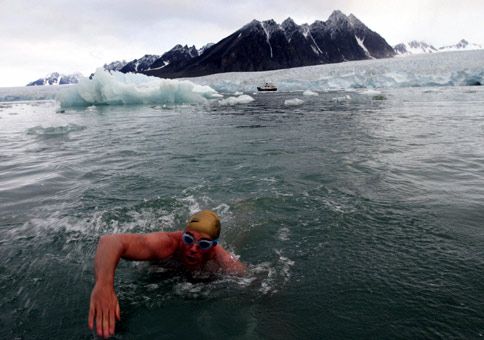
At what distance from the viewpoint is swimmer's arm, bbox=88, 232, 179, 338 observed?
238 cm

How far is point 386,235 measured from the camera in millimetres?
4234

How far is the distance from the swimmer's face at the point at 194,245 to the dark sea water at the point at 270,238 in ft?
0.78

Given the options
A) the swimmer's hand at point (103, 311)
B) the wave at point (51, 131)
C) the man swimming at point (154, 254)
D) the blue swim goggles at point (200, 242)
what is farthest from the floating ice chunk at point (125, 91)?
the swimmer's hand at point (103, 311)

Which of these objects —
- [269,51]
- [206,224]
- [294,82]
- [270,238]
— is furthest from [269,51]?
[206,224]

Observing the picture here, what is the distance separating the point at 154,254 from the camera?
11.0ft

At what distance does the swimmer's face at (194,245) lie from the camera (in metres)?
3.23

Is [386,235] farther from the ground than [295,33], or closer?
closer

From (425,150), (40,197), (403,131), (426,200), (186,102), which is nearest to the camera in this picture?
(426,200)

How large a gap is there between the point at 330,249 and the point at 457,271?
124cm

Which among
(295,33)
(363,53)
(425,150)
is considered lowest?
(425,150)

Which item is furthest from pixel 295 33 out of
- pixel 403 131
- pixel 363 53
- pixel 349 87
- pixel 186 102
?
pixel 403 131

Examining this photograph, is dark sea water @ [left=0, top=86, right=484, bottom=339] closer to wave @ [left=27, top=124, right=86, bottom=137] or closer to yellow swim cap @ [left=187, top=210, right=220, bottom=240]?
yellow swim cap @ [left=187, top=210, right=220, bottom=240]

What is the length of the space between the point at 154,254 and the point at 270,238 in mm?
1642

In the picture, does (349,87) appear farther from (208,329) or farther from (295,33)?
(295,33)
